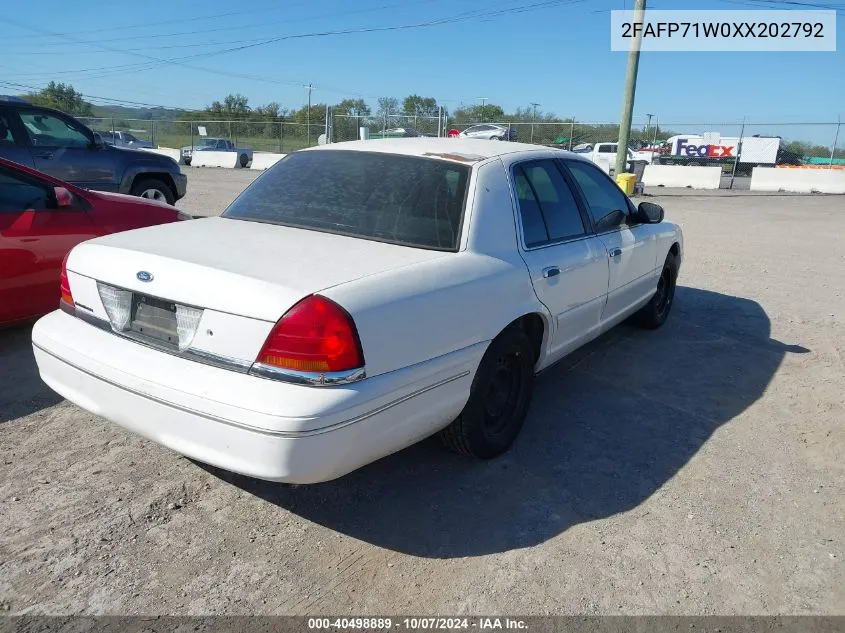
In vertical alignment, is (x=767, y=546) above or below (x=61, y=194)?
below

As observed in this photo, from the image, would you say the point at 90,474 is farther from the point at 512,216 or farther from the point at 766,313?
the point at 766,313

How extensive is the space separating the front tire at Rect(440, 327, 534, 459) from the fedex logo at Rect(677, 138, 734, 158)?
3964 centimetres

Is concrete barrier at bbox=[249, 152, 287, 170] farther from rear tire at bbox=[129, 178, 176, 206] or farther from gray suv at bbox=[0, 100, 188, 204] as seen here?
gray suv at bbox=[0, 100, 188, 204]

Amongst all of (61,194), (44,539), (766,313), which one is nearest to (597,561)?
(44,539)

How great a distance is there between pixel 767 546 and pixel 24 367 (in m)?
→ 4.38

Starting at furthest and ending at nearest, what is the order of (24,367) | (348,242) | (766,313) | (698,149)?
(698,149) → (766,313) → (24,367) → (348,242)

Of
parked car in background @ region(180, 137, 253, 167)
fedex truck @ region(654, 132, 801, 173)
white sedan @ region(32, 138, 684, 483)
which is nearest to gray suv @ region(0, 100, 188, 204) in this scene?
white sedan @ region(32, 138, 684, 483)

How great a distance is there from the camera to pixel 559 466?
3.39 m

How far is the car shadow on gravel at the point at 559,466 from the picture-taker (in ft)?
9.37

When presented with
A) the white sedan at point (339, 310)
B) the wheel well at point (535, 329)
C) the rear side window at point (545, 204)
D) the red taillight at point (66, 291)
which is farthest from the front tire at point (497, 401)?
the red taillight at point (66, 291)

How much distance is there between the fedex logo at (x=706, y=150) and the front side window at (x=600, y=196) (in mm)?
37877

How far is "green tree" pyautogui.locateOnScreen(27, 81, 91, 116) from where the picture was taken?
5184 cm

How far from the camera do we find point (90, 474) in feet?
10.2

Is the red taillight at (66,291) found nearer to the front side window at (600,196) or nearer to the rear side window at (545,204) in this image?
the rear side window at (545,204)
